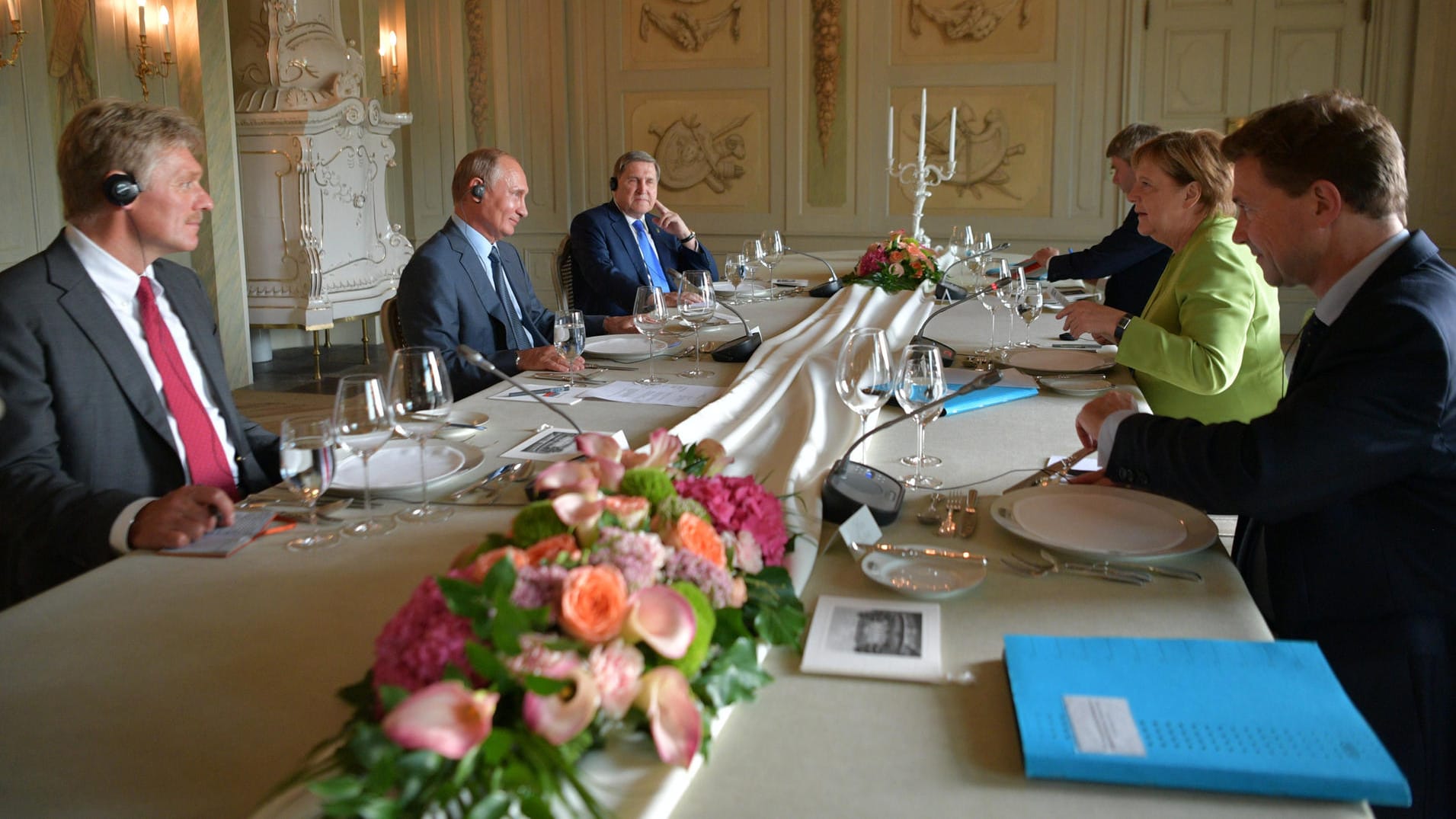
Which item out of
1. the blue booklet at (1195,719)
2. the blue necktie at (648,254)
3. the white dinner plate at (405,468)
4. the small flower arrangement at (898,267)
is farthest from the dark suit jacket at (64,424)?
the blue necktie at (648,254)

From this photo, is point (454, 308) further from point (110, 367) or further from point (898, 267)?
point (898, 267)

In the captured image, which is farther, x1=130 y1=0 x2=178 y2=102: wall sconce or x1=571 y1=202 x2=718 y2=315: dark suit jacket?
x1=130 y1=0 x2=178 y2=102: wall sconce

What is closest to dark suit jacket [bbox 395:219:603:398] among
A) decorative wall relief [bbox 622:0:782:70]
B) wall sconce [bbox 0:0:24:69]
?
wall sconce [bbox 0:0:24:69]

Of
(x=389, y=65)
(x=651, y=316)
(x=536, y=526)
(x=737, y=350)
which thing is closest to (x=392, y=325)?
(x=651, y=316)

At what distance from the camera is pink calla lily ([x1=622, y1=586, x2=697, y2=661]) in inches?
36.6

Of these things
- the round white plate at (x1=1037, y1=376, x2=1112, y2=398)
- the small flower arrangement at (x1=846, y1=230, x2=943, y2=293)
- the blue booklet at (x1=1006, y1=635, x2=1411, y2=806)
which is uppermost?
the small flower arrangement at (x1=846, y1=230, x2=943, y2=293)

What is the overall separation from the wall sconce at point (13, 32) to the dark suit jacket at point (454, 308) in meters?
2.51

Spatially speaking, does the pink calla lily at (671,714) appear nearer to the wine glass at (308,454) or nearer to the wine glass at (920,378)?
the wine glass at (308,454)

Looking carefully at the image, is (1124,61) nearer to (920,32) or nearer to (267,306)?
(920,32)

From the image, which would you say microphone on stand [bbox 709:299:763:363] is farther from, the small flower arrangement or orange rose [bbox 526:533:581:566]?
orange rose [bbox 526:533:581:566]

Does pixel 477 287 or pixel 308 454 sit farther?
pixel 477 287

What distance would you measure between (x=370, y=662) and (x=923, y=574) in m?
0.69

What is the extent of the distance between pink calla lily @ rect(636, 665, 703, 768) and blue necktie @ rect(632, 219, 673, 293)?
4430 millimetres

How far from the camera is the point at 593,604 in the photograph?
938mm
